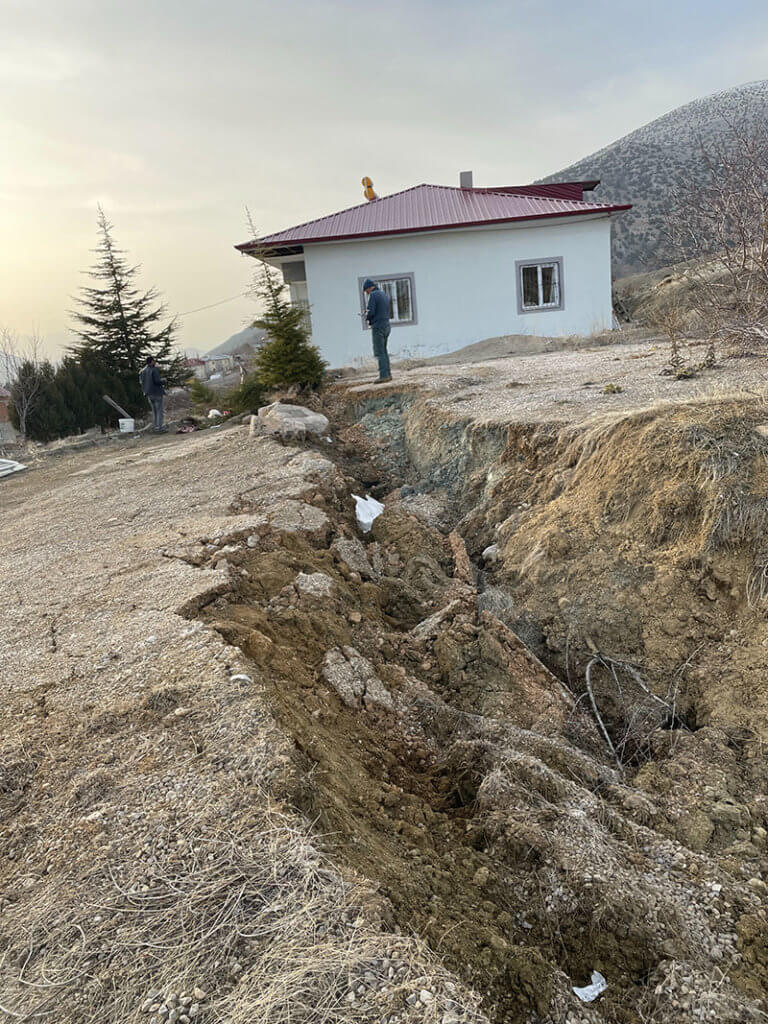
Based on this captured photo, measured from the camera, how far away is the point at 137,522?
600 cm

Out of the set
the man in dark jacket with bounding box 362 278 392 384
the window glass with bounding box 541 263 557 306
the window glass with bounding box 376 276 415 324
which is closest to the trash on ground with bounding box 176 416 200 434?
the man in dark jacket with bounding box 362 278 392 384

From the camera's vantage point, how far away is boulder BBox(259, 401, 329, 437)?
857 centimetres

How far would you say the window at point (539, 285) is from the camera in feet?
53.5

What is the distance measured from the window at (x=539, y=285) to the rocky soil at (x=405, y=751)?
37.9ft

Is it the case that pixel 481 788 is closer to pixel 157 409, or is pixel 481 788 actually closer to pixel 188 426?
pixel 188 426

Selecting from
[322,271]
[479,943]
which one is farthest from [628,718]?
[322,271]

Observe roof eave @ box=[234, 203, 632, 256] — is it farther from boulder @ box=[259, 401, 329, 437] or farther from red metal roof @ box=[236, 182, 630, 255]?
boulder @ box=[259, 401, 329, 437]

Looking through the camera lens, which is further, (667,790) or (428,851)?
(667,790)

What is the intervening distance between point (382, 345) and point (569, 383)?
3.71m

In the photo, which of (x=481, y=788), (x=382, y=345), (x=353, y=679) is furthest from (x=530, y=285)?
(x=481, y=788)

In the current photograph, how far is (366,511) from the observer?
6.48m

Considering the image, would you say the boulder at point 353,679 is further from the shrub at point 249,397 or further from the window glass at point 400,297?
the window glass at point 400,297

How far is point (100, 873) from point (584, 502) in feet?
13.4

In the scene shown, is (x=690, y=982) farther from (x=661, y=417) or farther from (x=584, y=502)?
(x=661, y=417)
